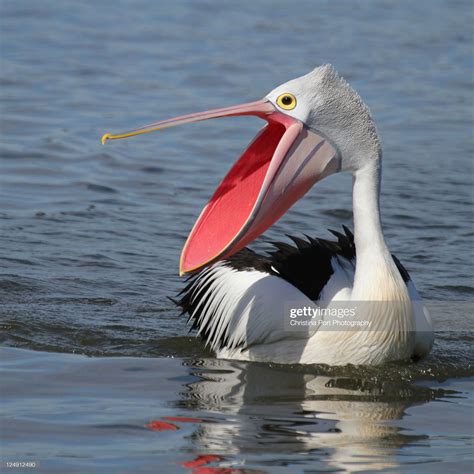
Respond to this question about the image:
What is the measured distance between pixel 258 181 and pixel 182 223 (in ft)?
9.73

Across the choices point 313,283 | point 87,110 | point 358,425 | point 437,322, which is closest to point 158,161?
point 87,110

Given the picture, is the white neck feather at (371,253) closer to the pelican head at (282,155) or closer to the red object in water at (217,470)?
the pelican head at (282,155)

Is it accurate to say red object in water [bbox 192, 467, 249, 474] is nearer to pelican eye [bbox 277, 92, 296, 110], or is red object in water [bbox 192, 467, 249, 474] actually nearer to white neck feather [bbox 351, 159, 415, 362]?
white neck feather [bbox 351, 159, 415, 362]

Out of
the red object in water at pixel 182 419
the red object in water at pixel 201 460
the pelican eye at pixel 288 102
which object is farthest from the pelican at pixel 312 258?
the red object in water at pixel 201 460

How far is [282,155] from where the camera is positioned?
4.88 m

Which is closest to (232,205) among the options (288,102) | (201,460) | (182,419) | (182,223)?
(288,102)

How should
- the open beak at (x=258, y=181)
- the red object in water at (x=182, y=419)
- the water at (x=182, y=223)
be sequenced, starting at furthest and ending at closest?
the open beak at (x=258, y=181)
the red object in water at (x=182, y=419)
the water at (x=182, y=223)

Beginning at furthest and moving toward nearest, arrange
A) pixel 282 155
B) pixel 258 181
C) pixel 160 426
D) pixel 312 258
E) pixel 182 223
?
1. pixel 182 223
2. pixel 312 258
3. pixel 258 181
4. pixel 282 155
5. pixel 160 426

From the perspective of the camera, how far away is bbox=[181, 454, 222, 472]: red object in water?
13.4 ft

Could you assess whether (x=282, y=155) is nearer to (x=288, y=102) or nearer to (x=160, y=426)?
(x=288, y=102)

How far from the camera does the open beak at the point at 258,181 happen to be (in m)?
4.80

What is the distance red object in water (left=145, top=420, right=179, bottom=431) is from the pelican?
2.00 feet

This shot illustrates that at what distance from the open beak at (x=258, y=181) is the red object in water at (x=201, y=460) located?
87 centimetres

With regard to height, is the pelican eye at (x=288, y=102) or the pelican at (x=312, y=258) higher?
the pelican eye at (x=288, y=102)
